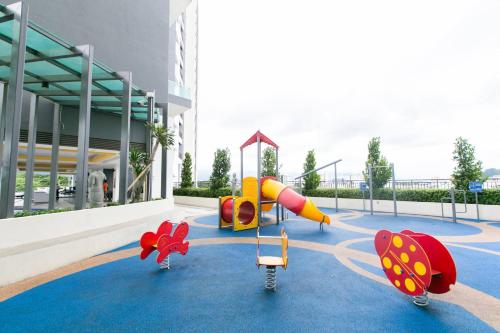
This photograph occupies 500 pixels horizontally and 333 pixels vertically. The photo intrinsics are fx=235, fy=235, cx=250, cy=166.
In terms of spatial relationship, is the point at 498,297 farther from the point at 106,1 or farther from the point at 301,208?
the point at 106,1

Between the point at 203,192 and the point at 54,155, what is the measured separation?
1132 centimetres

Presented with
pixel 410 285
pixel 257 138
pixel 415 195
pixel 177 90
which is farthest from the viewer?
pixel 177 90

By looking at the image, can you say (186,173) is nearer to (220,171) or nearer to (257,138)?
(220,171)

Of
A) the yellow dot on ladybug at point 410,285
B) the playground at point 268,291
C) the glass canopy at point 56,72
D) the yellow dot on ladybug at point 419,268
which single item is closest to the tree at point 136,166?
the glass canopy at point 56,72

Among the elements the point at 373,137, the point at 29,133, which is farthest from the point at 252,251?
the point at 373,137

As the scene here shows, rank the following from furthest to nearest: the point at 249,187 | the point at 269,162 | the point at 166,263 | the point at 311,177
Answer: the point at 269,162, the point at 311,177, the point at 249,187, the point at 166,263

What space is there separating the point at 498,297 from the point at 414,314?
1785 millimetres

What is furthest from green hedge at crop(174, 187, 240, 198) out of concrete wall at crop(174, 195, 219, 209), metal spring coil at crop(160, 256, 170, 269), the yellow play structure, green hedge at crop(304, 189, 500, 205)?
metal spring coil at crop(160, 256, 170, 269)

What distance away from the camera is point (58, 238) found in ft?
18.7

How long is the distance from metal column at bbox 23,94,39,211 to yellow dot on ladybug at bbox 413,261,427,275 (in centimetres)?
1255

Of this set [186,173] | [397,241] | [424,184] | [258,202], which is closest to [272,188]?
[258,202]

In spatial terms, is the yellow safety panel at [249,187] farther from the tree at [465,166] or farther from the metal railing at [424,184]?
the tree at [465,166]

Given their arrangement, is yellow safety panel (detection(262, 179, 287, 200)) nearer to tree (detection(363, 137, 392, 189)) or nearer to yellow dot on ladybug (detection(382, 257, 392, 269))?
yellow dot on ladybug (detection(382, 257, 392, 269))

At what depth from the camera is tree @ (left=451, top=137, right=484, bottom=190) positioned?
40.2ft
